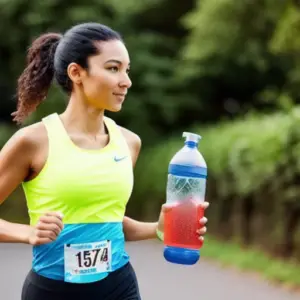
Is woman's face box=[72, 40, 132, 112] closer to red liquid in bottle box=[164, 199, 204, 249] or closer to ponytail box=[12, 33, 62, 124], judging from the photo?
ponytail box=[12, 33, 62, 124]

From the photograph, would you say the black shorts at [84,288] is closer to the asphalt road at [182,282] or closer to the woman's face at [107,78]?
the woman's face at [107,78]

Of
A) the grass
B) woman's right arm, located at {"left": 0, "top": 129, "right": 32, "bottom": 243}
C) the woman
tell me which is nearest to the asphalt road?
the grass

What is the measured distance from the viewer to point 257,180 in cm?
1305

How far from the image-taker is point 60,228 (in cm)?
322

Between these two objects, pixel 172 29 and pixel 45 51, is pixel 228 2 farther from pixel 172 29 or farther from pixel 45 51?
pixel 45 51

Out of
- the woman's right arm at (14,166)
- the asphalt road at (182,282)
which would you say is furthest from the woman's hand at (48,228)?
the asphalt road at (182,282)

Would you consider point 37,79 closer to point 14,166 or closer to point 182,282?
point 14,166

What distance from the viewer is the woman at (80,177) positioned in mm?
3400

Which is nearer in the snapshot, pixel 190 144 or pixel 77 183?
pixel 77 183

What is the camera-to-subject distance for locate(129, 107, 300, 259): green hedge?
475 inches

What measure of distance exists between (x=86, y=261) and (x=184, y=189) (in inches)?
22.9

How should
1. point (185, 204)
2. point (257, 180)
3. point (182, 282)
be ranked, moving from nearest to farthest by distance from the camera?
point (185, 204), point (182, 282), point (257, 180)

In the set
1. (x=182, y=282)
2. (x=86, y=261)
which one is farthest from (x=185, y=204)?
(x=182, y=282)

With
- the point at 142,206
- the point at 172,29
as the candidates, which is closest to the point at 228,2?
the point at 142,206
